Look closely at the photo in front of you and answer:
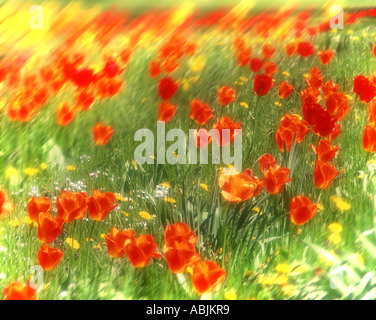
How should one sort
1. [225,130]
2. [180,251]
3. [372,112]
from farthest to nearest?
[372,112]
[225,130]
[180,251]

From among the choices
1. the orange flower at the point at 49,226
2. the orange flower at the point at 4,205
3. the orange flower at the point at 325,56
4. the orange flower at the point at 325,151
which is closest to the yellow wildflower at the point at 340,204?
the orange flower at the point at 325,151

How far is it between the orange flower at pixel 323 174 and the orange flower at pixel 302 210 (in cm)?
11

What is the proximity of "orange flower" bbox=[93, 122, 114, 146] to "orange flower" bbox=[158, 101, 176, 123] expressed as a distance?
0.13 m

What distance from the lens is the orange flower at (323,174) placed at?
4.28 ft

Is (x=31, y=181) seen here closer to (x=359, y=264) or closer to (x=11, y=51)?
(x=11, y=51)

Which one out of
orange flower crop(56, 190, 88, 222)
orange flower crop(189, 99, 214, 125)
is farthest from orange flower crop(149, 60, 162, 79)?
orange flower crop(56, 190, 88, 222)

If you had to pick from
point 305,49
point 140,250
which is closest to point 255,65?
point 305,49

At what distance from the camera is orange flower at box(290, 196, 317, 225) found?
3.99 feet

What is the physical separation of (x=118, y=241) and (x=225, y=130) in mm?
421

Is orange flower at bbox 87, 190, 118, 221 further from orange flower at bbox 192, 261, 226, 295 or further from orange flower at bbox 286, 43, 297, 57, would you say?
orange flower at bbox 286, 43, 297, 57

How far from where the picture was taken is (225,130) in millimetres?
1363

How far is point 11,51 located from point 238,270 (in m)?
0.80

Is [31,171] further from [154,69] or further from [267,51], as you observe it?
[267,51]

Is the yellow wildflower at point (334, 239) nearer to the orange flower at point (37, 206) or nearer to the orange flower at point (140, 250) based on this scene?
the orange flower at point (140, 250)
